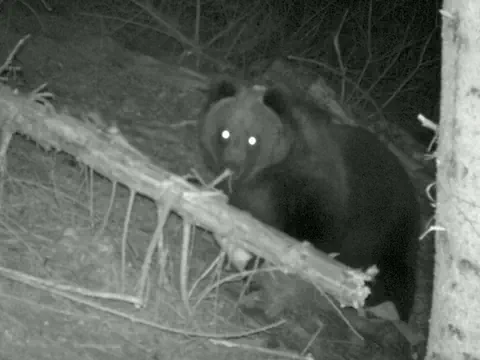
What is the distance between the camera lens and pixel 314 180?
583 centimetres

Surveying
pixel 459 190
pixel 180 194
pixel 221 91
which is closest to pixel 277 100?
pixel 221 91

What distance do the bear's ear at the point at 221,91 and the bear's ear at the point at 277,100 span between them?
0.33 metres

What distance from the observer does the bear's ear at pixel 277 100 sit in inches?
225

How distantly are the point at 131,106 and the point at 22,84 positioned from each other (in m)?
1.18

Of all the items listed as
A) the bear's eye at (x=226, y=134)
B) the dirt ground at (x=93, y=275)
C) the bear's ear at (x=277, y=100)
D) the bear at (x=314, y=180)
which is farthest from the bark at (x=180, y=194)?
the bear's eye at (x=226, y=134)

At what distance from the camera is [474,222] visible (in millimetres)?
2674

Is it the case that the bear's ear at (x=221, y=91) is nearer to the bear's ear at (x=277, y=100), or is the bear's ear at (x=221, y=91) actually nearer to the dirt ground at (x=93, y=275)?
the bear's ear at (x=277, y=100)

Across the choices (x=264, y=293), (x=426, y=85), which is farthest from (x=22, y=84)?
(x=426, y=85)

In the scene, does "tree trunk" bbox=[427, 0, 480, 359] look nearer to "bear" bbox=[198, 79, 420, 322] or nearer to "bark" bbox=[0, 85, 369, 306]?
"bark" bbox=[0, 85, 369, 306]

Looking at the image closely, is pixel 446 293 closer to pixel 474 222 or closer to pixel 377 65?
pixel 474 222

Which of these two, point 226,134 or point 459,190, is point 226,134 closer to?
point 226,134

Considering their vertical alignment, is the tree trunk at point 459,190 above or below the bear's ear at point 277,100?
above

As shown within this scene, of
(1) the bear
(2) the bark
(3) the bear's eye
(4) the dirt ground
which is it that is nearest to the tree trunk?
(2) the bark

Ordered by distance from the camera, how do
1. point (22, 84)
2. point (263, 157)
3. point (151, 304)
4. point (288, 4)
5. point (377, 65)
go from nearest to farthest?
point (151, 304) → point (263, 157) → point (22, 84) → point (288, 4) → point (377, 65)
